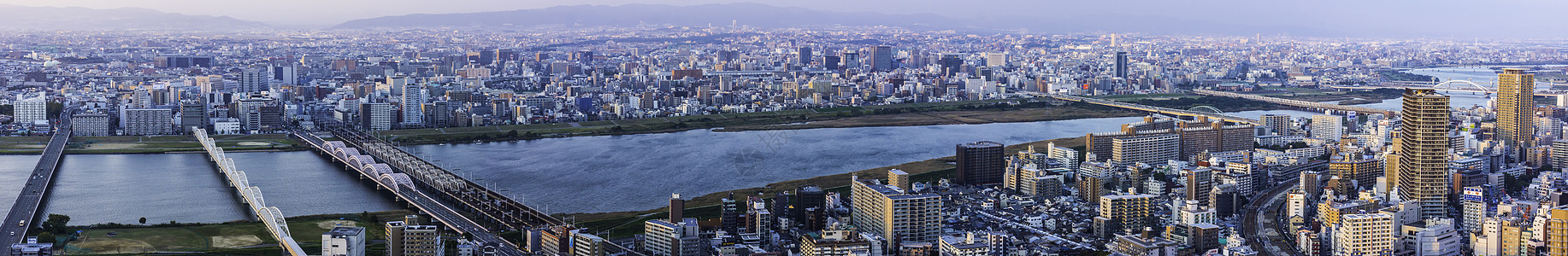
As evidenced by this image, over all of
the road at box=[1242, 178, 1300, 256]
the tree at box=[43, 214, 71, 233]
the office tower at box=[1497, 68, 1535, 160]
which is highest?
the office tower at box=[1497, 68, 1535, 160]

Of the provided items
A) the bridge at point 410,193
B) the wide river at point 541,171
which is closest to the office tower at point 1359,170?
the wide river at point 541,171

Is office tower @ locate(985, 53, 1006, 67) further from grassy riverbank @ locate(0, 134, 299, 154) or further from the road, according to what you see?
the road

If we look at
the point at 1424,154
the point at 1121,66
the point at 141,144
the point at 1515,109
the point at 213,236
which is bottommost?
the point at 213,236

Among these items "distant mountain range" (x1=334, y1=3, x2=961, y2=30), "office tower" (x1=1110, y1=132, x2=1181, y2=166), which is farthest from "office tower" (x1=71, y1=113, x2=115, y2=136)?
"distant mountain range" (x1=334, y1=3, x2=961, y2=30)

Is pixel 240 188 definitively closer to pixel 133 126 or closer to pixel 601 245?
pixel 601 245

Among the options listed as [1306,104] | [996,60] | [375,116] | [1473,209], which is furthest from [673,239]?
[996,60]

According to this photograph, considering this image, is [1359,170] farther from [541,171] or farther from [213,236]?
[213,236]

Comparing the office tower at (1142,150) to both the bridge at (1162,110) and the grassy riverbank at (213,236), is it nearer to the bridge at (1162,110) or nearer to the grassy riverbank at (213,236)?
the bridge at (1162,110)
